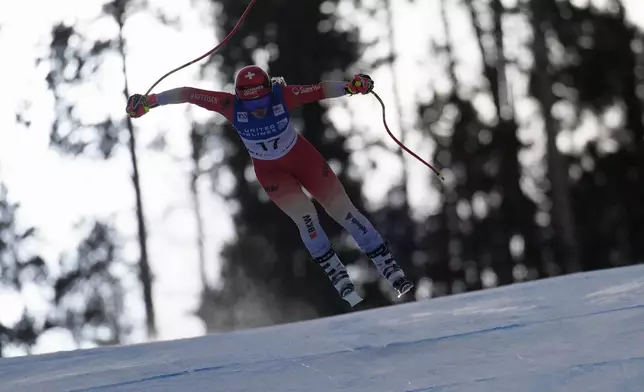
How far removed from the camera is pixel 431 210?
21.5 metres

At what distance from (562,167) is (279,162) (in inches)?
609

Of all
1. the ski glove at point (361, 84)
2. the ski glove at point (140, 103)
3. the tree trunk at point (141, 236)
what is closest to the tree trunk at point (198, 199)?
the tree trunk at point (141, 236)

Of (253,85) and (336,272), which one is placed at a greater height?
(253,85)

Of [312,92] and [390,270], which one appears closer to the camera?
[312,92]

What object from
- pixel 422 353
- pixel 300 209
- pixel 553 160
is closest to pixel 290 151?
pixel 300 209

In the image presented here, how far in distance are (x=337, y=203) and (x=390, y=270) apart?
0.63 m

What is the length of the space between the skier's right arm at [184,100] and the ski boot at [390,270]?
1.53m

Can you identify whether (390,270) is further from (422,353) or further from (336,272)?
(422,353)

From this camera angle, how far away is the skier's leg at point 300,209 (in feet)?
23.8

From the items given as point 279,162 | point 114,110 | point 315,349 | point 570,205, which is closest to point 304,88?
point 279,162

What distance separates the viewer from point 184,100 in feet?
23.2

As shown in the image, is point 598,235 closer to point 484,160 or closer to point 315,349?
point 484,160

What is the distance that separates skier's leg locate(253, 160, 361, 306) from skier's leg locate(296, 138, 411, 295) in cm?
12

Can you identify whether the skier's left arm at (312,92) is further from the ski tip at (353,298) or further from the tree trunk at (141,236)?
the tree trunk at (141,236)
